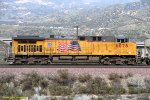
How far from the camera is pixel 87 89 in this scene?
29.3m

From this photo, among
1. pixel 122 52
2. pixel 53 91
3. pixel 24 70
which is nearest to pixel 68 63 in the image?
pixel 122 52

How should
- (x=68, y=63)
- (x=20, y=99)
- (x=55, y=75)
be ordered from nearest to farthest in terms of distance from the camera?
1. (x=20, y=99)
2. (x=55, y=75)
3. (x=68, y=63)

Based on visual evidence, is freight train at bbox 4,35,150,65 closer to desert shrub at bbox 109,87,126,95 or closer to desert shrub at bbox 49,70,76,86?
desert shrub at bbox 49,70,76,86

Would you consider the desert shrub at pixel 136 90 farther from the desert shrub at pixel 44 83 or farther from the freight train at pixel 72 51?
the freight train at pixel 72 51

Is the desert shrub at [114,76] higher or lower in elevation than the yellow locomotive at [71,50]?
lower

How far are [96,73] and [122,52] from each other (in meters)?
12.2

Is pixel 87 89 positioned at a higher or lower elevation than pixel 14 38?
lower

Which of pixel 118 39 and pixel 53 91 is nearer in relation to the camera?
pixel 53 91

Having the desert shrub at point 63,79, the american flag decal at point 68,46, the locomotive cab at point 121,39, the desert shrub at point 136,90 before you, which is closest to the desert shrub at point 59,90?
the desert shrub at point 63,79

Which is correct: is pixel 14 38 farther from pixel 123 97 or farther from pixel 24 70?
pixel 123 97

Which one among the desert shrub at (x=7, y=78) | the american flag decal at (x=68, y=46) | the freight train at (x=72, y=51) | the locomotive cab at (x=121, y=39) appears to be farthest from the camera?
the locomotive cab at (x=121, y=39)

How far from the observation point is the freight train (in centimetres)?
4147

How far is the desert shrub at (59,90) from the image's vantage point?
2884 cm

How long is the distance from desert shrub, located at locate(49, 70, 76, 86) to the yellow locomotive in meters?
10.8
